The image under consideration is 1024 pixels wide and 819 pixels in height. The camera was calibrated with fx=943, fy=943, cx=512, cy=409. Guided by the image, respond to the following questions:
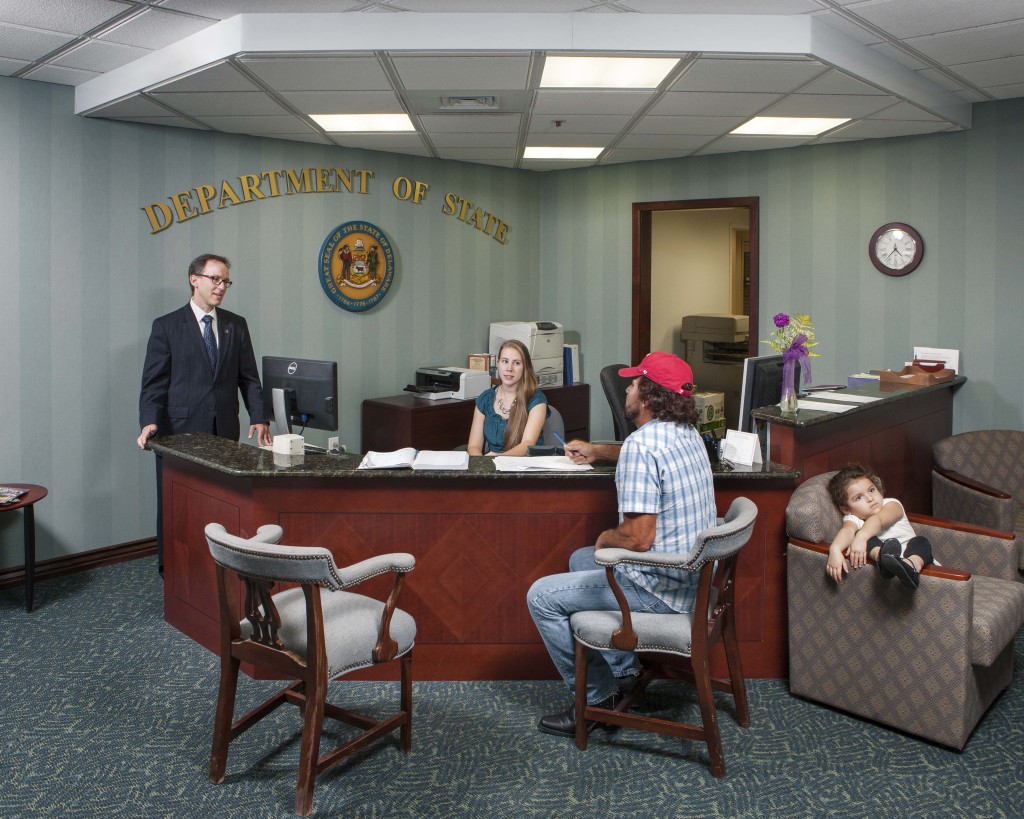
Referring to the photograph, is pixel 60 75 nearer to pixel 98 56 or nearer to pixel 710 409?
pixel 98 56

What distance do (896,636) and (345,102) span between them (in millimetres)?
3528

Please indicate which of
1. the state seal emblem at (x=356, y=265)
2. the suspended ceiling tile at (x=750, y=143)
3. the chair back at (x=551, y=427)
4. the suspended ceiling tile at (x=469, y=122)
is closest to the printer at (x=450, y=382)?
the state seal emblem at (x=356, y=265)

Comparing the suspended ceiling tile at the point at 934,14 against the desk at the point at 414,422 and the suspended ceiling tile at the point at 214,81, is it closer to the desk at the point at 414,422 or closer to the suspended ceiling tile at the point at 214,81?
the suspended ceiling tile at the point at 214,81

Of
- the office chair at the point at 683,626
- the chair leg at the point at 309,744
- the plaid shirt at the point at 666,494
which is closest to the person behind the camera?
the chair leg at the point at 309,744

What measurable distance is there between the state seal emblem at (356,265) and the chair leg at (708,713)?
4.04 meters

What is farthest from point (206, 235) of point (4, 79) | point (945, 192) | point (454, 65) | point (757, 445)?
point (945, 192)

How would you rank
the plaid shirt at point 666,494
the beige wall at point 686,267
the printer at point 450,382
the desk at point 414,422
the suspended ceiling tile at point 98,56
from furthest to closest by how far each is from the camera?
1. the beige wall at point 686,267
2. the printer at point 450,382
3. the desk at point 414,422
4. the suspended ceiling tile at point 98,56
5. the plaid shirt at point 666,494

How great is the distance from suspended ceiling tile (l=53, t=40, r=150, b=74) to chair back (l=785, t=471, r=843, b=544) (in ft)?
11.6

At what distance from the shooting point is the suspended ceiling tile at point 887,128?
5438mm

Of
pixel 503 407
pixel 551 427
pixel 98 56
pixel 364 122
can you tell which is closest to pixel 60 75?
pixel 98 56

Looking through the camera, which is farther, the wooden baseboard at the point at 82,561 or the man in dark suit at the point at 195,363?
the wooden baseboard at the point at 82,561

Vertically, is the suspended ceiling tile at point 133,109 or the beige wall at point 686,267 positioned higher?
the suspended ceiling tile at point 133,109

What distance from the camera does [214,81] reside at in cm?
430

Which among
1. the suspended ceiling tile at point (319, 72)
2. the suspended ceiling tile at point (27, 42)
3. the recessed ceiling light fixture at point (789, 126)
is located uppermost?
the suspended ceiling tile at point (27, 42)
